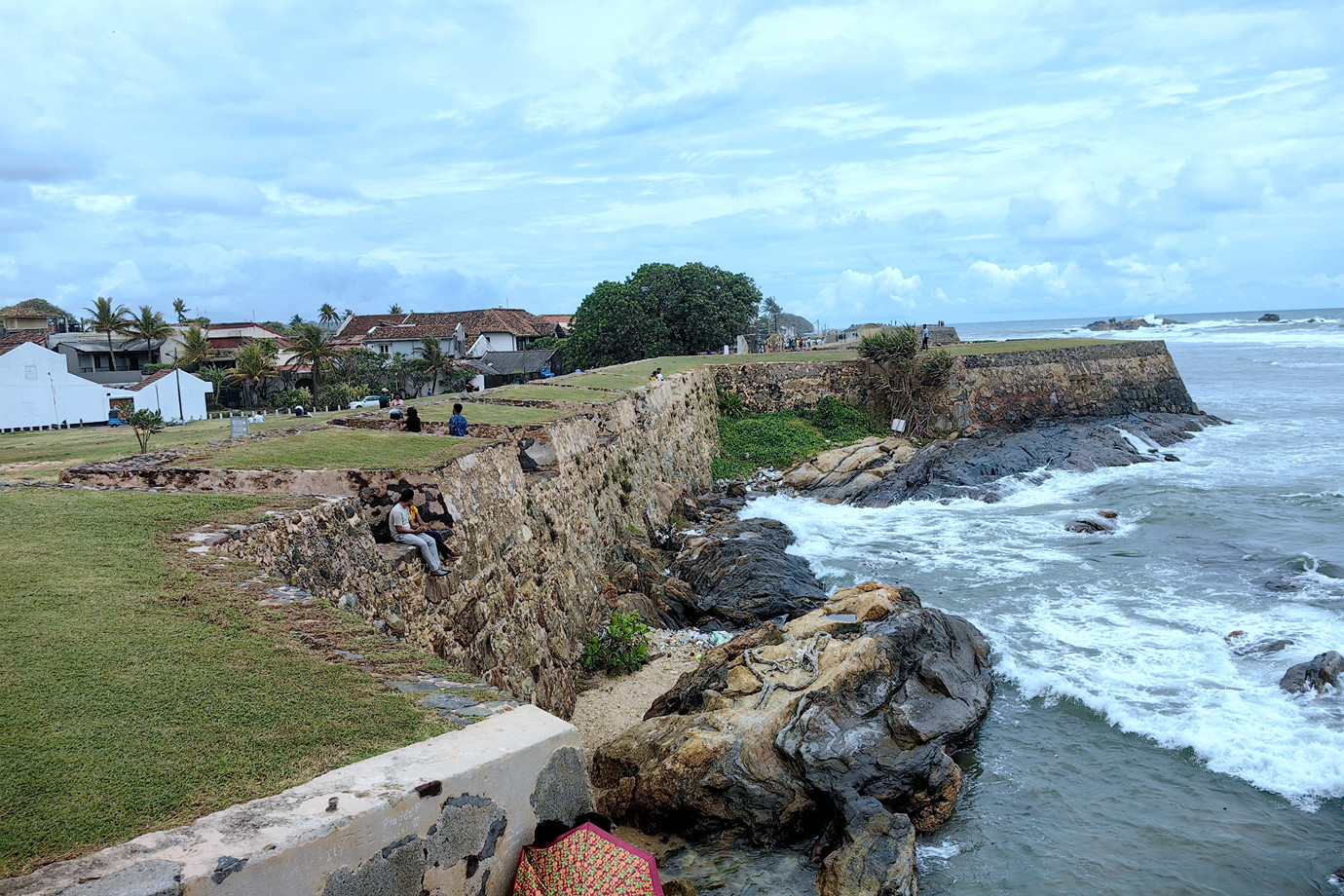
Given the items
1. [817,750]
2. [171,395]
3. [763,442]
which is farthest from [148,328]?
[817,750]

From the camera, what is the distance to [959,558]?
1706cm

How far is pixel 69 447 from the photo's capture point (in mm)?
13234

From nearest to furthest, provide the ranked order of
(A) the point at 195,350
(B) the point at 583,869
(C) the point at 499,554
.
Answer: (B) the point at 583,869 < (C) the point at 499,554 < (A) the point at 195,350

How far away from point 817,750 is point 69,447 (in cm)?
1236

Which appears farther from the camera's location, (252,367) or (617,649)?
(252,367)

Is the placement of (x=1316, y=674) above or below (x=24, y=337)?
below

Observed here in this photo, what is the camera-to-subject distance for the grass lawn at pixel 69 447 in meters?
10.2

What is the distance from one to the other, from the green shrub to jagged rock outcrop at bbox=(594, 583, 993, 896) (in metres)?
1.92

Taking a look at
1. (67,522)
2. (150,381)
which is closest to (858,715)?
(67,522)

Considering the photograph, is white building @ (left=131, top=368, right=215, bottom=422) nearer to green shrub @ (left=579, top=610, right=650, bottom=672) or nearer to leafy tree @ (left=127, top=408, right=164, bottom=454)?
leafy tree @ (left=127, top=408, right=164, bottom=454)

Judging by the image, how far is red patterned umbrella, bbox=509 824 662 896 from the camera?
415cm

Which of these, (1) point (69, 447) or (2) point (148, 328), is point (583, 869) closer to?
(1) point (69, 447)

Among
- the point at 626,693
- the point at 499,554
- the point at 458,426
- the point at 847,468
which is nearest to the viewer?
the point at 499,554

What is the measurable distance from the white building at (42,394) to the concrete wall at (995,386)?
1962 centimetres
